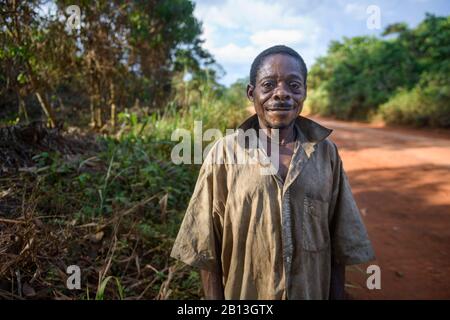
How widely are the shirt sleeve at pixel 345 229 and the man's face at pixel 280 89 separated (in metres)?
0.29

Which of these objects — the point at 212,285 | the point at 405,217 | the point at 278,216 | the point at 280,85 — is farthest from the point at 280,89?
the point at 405,217

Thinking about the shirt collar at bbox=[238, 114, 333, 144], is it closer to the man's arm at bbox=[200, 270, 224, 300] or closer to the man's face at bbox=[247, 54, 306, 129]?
the man's face at bbox=[247, 54, 306, 129]

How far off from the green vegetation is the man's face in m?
11.5

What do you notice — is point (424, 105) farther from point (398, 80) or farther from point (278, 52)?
point (278, 52)

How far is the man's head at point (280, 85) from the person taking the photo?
1.22 metres

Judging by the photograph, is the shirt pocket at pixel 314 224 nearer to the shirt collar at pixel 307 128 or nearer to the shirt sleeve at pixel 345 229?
the shirt sleeve at pixel 345 229

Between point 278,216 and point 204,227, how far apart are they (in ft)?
0.98

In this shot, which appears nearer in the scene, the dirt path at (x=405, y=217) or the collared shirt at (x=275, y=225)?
the collared shirt at (x=275, y=225)

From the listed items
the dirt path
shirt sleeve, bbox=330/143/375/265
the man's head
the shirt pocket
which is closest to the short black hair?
the man's head

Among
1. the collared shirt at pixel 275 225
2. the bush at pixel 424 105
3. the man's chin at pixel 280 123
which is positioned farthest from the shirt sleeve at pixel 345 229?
the bush at pixel 424 105

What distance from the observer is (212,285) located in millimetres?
1262

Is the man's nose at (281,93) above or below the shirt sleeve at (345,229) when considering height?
above

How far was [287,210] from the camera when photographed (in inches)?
46.2
